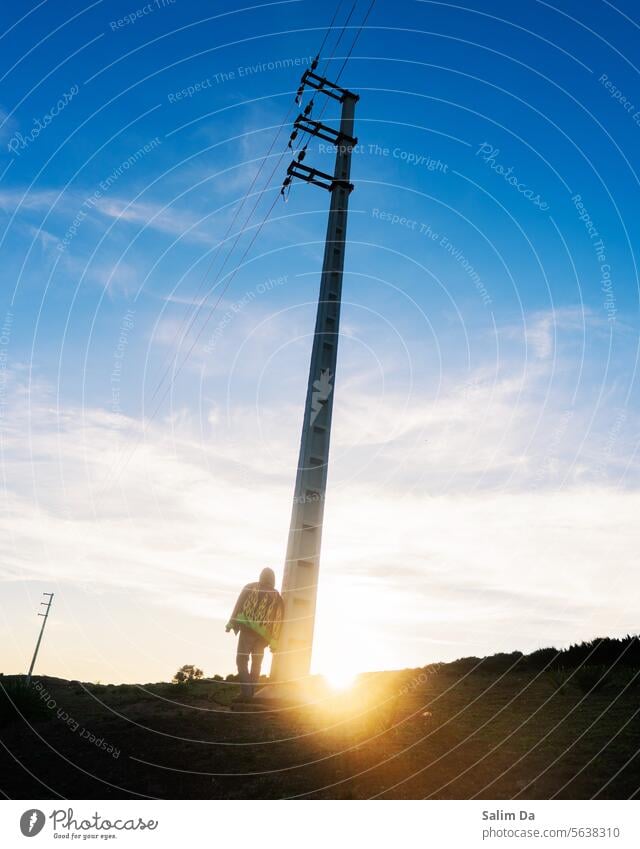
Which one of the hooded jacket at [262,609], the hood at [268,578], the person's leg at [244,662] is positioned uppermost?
the hood at [268,578]

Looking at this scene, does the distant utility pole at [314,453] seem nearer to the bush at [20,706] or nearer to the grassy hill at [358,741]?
the grassy hill at [358,741]

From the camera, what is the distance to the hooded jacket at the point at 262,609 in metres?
9.94

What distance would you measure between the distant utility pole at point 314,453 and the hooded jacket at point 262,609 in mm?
357

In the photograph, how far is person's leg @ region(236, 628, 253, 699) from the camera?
370 inches

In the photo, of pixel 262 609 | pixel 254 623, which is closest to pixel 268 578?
pixel 262 609

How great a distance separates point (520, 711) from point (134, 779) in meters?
4.70

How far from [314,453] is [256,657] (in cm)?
426

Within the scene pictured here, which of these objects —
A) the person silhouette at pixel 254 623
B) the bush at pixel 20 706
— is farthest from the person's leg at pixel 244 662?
the bush at pixel 20 706

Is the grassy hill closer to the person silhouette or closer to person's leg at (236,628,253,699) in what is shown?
person's leg at (236,628,253,699)

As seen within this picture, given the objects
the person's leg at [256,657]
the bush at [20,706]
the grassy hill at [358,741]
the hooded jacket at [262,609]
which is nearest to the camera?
the grassy hill at [358,741]

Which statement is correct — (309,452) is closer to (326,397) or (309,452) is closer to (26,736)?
(326,397)

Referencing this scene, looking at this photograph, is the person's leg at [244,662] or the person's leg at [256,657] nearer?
the person's leg at [244,662]

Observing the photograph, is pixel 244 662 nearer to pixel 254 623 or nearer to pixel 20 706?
pixel 254 623

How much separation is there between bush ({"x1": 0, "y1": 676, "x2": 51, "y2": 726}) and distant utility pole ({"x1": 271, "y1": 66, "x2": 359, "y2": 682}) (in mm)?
4080
